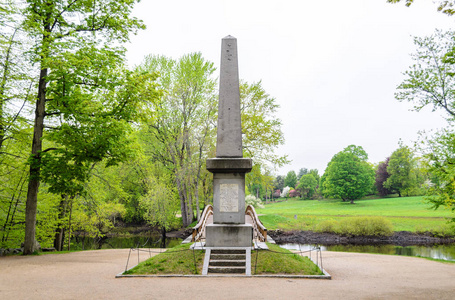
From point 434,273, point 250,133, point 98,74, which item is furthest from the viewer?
point 250,133

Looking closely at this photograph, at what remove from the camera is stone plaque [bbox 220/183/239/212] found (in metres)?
10.6

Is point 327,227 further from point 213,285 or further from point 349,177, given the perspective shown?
point 213,285

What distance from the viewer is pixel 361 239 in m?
26.4

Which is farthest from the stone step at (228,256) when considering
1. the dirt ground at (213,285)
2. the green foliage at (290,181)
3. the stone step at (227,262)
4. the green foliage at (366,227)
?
the green foliage at (290,181)

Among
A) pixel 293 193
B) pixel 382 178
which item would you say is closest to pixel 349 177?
pixel 382 178

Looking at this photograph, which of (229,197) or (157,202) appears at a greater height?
(229,197)

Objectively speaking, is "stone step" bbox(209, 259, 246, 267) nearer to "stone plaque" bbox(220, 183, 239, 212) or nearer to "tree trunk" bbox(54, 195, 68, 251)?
"stone plaque" bbox(220, 183, 239, 212)

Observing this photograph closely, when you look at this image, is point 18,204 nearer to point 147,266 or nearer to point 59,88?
point 59,88

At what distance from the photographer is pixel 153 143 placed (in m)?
30.7

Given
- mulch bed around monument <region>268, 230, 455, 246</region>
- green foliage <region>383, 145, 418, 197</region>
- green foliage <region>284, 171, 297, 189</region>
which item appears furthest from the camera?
green foliage <region>284, 171, 297, 189</region>

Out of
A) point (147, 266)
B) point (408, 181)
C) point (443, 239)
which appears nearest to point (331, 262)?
point (147, 266)

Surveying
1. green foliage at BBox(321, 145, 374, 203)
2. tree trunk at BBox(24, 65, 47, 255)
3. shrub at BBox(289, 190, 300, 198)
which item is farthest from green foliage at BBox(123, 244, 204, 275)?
shrub at BBox(289, 190, 300, 198)

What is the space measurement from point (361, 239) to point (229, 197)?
20036 mm

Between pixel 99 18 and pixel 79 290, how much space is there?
1074 centimetres
